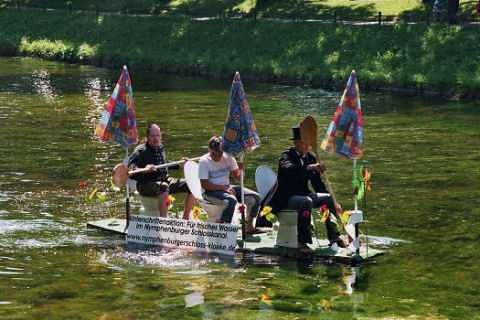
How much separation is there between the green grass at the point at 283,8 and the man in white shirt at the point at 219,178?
2713cm

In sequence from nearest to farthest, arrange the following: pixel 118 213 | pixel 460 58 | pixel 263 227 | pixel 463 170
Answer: pixel 263 227, pixel 118 213, pixel 463 170, pixel 460 58

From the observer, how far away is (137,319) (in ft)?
38.1

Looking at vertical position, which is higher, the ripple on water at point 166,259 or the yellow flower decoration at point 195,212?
the yellow flower decoration at point 195,212

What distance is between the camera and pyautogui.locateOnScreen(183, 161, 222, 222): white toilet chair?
15.0m

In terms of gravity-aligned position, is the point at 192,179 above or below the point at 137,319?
above

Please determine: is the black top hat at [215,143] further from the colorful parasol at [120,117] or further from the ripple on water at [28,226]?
the ripple on water at [28,226]

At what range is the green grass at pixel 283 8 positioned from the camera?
143 ft

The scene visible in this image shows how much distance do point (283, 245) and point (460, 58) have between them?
900 inches

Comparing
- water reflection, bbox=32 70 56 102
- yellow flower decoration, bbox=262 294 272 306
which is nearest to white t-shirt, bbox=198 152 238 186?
yellow flower decoration, bbox=262 294 272 306

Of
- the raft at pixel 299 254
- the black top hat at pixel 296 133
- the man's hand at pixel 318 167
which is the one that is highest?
the black top hat at pixel 296 133

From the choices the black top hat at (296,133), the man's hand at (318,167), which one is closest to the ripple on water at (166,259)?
the man's hand at (318,167)

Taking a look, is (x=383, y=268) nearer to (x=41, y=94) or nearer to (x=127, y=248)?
(x=127, y=248)

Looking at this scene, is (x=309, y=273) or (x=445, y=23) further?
(x=445, y=23)

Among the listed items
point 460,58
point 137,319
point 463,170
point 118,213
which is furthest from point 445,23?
point 137,319
